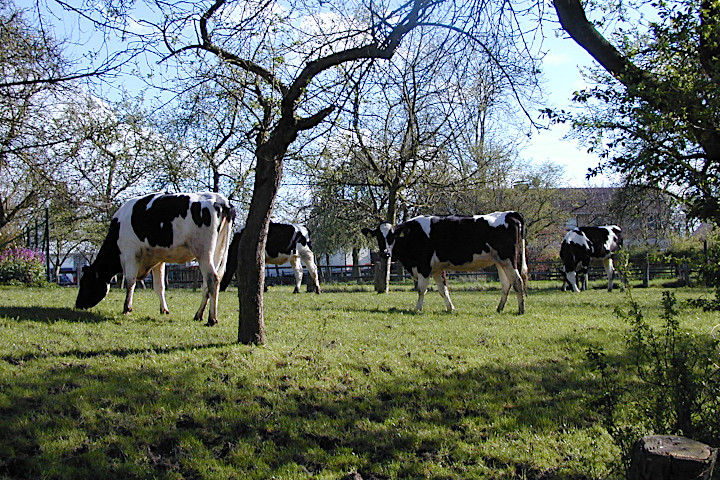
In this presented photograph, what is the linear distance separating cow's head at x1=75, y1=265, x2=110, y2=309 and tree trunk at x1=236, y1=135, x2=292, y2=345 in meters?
4.99

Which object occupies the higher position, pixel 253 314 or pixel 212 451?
pixel 253 314

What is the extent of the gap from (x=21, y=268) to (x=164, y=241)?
15579mm

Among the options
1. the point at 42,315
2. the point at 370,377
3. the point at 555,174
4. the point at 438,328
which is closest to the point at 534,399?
the point at 370,377

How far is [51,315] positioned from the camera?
10.6m

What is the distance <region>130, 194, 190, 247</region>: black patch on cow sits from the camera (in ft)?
37.9

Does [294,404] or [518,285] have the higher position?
[518,285]

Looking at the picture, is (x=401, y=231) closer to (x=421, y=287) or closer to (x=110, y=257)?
(x=421, y=287)

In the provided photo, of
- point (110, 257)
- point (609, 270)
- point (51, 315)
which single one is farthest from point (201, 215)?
point (609, 270)

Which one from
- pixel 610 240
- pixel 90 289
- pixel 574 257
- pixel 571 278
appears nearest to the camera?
pixel 90 289

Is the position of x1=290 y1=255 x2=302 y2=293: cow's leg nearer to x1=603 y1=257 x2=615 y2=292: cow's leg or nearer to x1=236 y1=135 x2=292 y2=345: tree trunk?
x1=603 y1=257 x2=615 y2=292: cow's leg

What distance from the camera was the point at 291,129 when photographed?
8.31 meters

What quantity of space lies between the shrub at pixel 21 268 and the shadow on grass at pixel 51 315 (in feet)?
45.9

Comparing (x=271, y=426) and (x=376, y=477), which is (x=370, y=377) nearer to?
(x=271, y=426)

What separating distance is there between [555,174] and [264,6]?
39.7 metres
